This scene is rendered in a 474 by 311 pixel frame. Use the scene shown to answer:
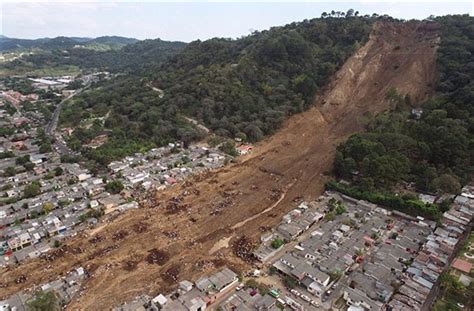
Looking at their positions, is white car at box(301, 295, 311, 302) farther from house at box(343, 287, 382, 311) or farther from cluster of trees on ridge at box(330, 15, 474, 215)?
cluster of trees on ridge at box(330, 15, 474, 215)

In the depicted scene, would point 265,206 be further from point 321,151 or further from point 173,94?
point 173,94

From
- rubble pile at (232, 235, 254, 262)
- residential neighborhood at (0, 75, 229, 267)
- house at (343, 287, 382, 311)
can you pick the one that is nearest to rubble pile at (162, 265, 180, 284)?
rubble pile at (232, 235, 254, 262)

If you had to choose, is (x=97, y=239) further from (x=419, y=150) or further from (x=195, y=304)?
(x=419, y=150)

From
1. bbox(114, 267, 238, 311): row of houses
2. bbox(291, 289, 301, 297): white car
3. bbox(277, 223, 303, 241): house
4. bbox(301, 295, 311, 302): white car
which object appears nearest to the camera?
bbox(114, 267, 238, 311): row of houses

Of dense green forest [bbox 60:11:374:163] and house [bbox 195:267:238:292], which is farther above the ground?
dense green forest [bbox 60:11:374:163]

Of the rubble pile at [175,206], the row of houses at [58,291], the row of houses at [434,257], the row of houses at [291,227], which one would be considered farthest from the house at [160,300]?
the row of houses at [434,257]

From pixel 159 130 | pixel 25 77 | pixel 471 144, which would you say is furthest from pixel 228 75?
pixel 25 77

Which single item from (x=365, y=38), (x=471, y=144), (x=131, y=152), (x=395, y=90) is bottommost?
(x=131, y=152)
